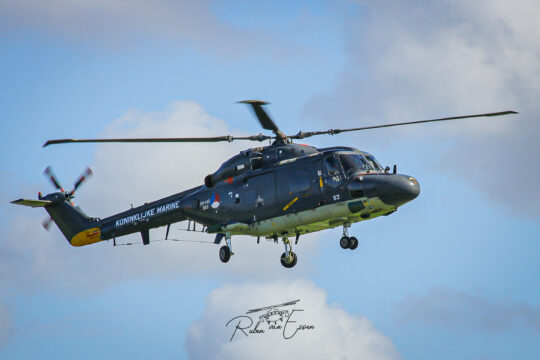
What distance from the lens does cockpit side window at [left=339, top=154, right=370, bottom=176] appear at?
127 feet

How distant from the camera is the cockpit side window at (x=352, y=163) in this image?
127ft

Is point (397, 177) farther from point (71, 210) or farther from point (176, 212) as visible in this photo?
point (71, 210)

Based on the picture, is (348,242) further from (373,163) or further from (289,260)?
(289,260)

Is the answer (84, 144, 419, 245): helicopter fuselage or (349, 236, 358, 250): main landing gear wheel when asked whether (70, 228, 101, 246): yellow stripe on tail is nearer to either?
(84, 144, 419, 245): helicopter fuselage

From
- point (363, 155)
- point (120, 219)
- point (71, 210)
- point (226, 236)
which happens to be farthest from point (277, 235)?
point (71, 210)

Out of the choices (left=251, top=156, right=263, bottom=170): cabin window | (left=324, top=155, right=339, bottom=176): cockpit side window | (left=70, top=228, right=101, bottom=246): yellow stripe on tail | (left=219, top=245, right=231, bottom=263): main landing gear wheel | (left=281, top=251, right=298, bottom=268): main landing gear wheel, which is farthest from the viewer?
(left=70, top=228, right=101, bottom=246): yellow stripe on tail

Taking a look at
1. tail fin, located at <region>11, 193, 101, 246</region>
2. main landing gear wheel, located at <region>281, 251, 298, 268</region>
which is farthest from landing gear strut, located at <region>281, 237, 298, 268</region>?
tail fin, located at <region>11, 193, 101, 246</region>

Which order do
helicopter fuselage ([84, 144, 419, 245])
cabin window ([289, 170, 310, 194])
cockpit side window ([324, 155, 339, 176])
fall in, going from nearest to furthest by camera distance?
1. helicopter fuselage ([84, 144, 419, 245])
2. cockpit side window ([324, 155, 339, 176])
3. cabin window ([289, 170, 310, 194])

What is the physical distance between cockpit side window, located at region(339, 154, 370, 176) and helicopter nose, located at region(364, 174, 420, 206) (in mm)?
1295

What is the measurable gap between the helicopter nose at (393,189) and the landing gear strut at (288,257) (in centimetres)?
604

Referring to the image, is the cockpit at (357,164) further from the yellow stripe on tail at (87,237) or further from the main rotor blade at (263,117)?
the yellow stripe on tail at (87,237)

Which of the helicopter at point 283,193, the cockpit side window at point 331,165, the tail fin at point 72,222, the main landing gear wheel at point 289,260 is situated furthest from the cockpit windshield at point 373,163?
the tail fin at point 72,222

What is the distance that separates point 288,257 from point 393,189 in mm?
7179

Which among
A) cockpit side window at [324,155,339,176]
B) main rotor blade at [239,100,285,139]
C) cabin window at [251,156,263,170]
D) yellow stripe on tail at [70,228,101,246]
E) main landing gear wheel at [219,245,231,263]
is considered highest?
main rotor blade at [239,100,285,139]
